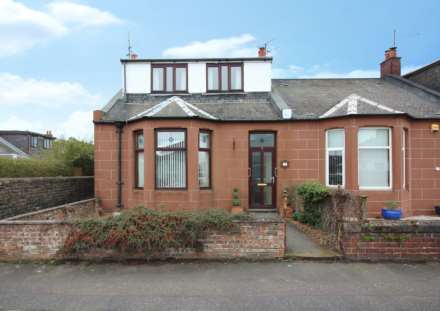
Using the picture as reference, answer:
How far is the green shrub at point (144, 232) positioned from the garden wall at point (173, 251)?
0.51ft

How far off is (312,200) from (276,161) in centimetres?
230

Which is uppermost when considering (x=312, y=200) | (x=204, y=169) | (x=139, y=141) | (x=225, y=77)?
(x=225, y=77)

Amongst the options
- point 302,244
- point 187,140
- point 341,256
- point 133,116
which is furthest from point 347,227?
point 133,116

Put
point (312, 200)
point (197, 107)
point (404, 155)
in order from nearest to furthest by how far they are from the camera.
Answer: point (312, 200)
point (404, 155)
point (197, 107)

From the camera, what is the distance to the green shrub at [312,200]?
749cm

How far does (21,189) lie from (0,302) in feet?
15.9

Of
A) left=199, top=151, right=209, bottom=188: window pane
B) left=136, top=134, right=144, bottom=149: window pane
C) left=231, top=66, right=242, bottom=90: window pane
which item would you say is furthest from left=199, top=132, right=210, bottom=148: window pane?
left=231, top=66, right=242, bottom=90: window pane

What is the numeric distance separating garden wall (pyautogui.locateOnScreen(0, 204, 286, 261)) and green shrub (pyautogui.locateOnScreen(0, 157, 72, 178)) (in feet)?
13.1

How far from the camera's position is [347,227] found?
5184mm

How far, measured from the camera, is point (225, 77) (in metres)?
11.2

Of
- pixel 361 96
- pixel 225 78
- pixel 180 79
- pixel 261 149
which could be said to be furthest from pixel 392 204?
pixel 180 79

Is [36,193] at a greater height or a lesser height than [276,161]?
lesser

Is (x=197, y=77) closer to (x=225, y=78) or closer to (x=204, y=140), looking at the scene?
(x=225, y=78)

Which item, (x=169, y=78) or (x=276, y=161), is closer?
(x=276, y=161)
